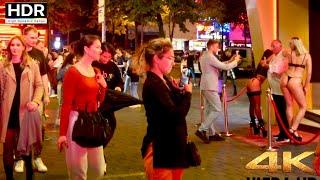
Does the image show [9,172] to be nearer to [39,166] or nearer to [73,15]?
[39,166]

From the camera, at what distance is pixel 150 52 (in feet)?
17.0

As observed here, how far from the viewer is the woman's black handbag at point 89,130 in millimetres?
5715

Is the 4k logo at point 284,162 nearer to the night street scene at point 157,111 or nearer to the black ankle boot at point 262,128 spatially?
the night street scene at point 157,111

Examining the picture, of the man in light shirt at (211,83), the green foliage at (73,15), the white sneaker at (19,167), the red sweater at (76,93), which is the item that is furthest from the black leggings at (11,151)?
the green foliage at (73,15)

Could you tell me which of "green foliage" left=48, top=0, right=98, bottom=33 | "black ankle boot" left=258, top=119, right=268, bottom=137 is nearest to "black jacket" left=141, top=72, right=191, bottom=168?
"black ankle boot" left=258, top=119, right=268, bottom=137

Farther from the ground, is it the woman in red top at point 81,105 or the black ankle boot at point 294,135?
the woman in red top at point 81,105

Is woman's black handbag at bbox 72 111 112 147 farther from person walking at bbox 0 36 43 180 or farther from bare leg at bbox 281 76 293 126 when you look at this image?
bare leg at bbox 281 76 293 126

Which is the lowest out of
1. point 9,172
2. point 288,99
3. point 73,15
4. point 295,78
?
point 9,172

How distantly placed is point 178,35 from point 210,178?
5440 centimetres

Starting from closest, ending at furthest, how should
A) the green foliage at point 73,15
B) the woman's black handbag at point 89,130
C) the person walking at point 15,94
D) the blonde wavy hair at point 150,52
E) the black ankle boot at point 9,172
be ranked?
the blonde wavy hair at point 150,52 → the woman's black handbag at point 89,130 → the person walking at point 15,94 → the black ankle boot at point 9,172 → the green foliage at point 73,15

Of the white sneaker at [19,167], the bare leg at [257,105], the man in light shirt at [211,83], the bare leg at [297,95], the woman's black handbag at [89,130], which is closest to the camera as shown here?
the woman's black handbag at [89,130]

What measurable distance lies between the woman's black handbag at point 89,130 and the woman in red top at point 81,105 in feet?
0.22

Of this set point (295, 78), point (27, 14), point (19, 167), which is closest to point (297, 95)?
point (295, 78)

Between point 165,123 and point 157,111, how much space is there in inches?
4.8
